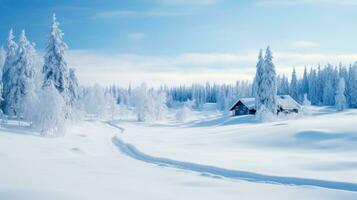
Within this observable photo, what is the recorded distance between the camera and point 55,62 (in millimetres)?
44406

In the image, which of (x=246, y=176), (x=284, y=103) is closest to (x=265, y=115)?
(x=284, y=103)

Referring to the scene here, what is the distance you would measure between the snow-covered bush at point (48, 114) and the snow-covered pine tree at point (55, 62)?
402 cm

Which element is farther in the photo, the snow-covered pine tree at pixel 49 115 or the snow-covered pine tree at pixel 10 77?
the snow-covered pine tree at pixel 10 77

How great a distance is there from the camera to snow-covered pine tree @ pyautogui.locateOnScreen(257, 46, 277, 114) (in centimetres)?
5991

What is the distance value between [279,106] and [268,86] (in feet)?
33.8

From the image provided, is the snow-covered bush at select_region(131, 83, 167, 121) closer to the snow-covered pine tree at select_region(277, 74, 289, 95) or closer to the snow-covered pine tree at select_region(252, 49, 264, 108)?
the snow-covered pine tree at select_region(252, 49, 264, 108)

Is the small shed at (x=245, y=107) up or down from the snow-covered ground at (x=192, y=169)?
up

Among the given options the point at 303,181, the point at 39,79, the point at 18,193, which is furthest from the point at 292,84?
the point at 18,193

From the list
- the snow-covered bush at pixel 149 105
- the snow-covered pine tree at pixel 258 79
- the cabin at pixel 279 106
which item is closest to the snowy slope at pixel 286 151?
the snow-covered pine tree at pixel 258 79

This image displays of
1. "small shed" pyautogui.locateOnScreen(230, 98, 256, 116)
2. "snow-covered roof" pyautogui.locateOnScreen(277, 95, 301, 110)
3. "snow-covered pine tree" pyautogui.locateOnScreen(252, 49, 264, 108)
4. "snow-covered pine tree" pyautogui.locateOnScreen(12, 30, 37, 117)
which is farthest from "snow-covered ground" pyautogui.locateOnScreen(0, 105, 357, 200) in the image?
"small shed" pyautogui.locateOnScreen(230, 98, 256, 116)

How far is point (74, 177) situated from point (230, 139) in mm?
22933

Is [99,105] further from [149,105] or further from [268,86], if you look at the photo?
[268,86]

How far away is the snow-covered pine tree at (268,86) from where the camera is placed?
197 ft

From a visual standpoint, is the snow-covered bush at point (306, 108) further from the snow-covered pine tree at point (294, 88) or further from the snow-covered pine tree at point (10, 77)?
the snow-covered pine tree at point (10, 77)
